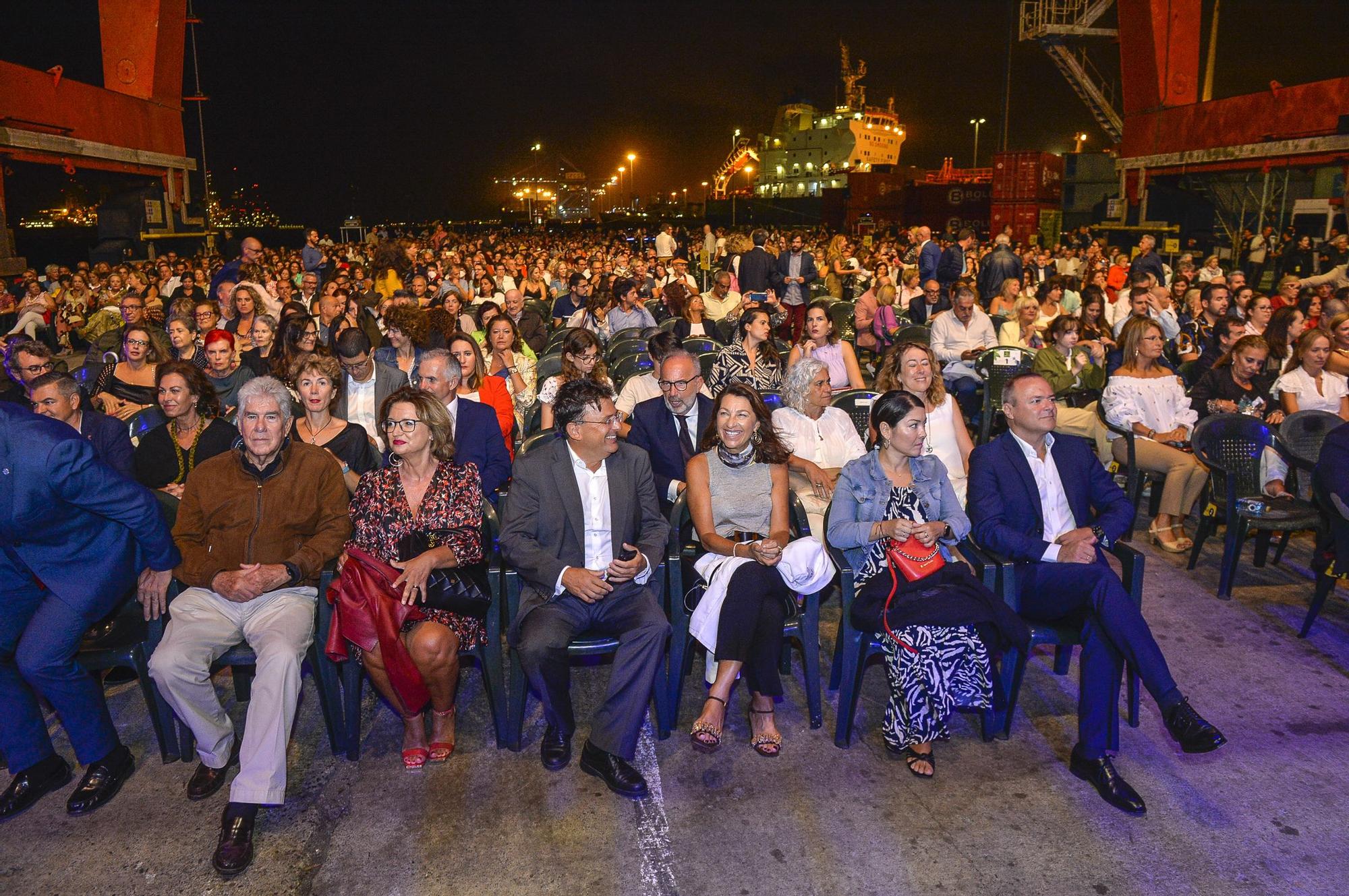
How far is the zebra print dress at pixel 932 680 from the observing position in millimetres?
3293

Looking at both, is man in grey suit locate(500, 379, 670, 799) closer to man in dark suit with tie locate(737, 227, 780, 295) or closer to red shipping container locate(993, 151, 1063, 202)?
man in dark suit with tie locate(737, 227, 780, 295)

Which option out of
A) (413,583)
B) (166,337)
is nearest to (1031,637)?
(413,583)

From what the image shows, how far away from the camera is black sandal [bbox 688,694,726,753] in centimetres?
345

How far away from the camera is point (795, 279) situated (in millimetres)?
10969

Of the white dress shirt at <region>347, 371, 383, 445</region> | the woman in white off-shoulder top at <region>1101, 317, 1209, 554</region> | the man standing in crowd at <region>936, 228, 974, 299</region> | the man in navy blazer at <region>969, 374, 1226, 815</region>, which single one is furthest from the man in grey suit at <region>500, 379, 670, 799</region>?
the man standing in crowd at <region>936, 228, 974, 299</region>

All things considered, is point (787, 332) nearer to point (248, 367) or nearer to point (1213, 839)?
point (248, 367)

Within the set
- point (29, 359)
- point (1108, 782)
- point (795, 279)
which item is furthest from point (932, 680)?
point (795, 279)

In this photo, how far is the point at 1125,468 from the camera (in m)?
5.93

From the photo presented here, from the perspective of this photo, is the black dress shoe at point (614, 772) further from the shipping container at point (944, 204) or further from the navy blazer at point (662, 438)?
the shipping container at point (944, 204)

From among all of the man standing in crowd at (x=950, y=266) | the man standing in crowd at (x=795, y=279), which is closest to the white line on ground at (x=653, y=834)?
the man standing in crowd at (x=795, y=279)

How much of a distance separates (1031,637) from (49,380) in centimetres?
462

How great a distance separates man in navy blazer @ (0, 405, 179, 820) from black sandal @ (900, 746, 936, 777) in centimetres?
301

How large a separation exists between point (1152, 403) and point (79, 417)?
626 cm

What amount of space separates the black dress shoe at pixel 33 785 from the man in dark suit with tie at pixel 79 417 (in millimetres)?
1400
